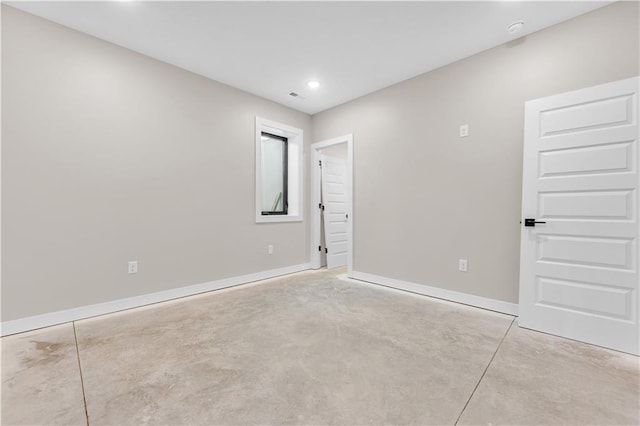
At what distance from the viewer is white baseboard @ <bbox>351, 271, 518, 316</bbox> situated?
8.83ft

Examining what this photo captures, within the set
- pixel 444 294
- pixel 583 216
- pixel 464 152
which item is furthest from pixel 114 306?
pixel 583 216

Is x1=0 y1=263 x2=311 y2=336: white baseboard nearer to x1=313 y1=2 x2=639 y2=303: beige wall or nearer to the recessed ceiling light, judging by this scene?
x1=313 y1=2 x2=639 y2=303: beige wall

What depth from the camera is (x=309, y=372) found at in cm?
170

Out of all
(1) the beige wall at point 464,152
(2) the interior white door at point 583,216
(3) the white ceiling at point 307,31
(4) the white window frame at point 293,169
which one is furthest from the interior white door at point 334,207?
(2) the interior white door at point 583,216

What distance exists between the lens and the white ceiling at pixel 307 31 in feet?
7.34

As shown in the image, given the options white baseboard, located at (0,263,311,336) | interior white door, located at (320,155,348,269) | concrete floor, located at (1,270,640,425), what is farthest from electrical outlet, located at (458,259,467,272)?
white baseboard, located at (0,263,311,336)

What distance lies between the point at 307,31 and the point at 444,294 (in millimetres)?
3066

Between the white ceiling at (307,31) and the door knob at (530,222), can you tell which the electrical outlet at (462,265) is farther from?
the white ceiling at (307,31)

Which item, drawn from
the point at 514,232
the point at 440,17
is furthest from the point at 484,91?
the point at 514,232

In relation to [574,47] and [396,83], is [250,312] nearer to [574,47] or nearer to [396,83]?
[396,83]

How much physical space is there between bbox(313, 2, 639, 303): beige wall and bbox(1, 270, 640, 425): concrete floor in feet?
2.41

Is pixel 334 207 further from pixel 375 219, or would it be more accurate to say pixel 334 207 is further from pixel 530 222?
pixel 530 222

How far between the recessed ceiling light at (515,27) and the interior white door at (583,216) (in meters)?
0.69

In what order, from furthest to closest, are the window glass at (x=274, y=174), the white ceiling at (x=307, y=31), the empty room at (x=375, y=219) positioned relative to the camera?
the window glass at (x=274, y=174) < the white ceiling at (x=307, y=31) < the empty room at (x=375, y=219)
